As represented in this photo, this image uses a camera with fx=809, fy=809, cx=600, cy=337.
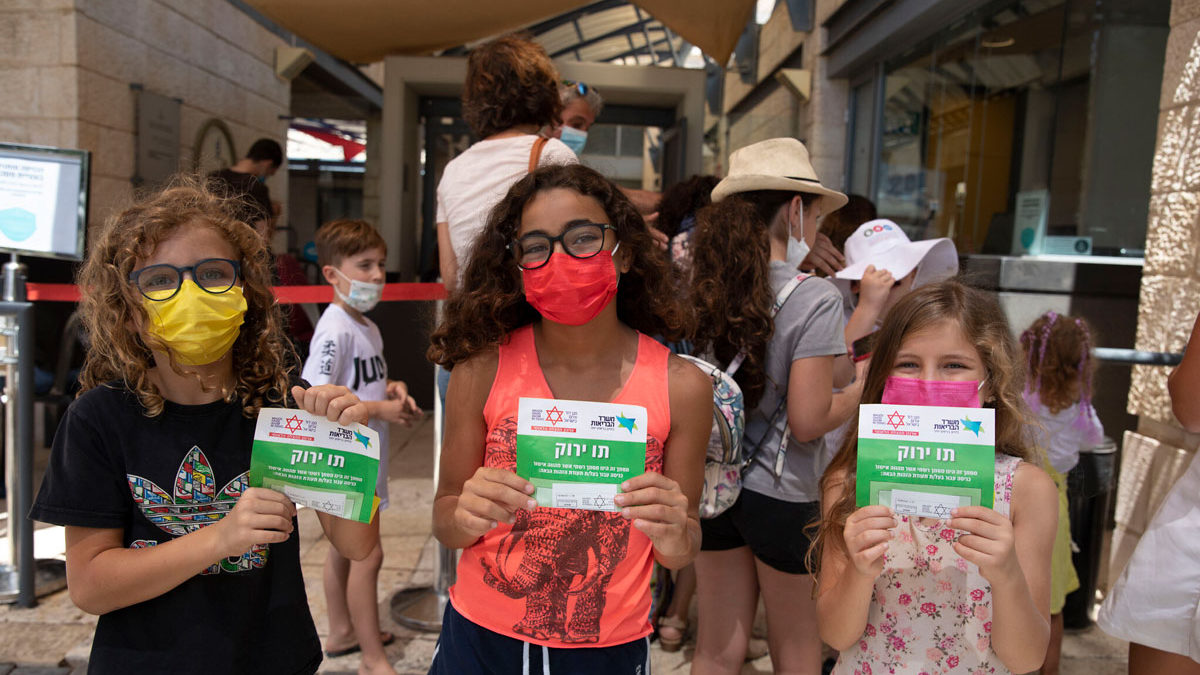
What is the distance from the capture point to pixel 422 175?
8.45 meters

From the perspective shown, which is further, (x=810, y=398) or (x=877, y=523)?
(x=810, y=398)

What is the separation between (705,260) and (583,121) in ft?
6.78

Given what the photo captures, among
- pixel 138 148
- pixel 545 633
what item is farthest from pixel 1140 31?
pixel 138 148

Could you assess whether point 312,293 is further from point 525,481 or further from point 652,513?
point 652,513

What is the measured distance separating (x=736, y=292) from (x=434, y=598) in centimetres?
226

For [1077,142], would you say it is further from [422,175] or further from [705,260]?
[422,175]

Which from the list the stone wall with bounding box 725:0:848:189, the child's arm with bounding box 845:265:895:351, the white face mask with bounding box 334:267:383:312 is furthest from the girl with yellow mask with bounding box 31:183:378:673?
the stone wall with bounding box 725:0:848:189

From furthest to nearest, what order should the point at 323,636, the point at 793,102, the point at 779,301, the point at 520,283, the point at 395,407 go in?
the point at 793,102 → the point at 323,636 → the point at 395,407 → the point at 779,301 → the point at 520,283

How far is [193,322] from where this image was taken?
165cm

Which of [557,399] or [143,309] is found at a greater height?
[143,309]

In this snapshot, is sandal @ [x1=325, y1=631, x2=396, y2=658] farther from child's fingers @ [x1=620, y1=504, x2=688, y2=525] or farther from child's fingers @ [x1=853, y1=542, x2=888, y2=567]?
child's fingers @ [x1=853, y1=542, x2=888, y2=567]

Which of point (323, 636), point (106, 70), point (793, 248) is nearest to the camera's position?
point (793, 248)

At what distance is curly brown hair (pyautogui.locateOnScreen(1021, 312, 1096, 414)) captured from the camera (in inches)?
122

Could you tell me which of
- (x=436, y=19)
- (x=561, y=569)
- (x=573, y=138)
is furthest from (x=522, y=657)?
(x=436, y=19)
